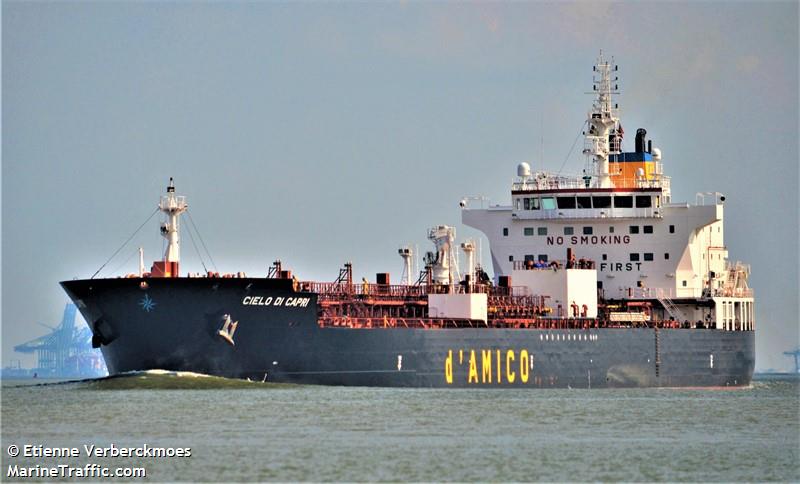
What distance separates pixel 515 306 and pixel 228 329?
46.1ft

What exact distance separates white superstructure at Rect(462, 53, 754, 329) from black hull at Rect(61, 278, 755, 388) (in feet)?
13.5

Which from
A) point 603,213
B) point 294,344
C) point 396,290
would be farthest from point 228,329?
point 603,213

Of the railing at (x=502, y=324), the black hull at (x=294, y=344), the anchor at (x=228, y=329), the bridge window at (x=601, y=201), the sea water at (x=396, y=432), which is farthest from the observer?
the bridge window at (x=601, y=201)

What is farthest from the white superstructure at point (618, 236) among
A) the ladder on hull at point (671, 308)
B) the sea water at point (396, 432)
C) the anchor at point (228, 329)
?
the anchor at point (228, 329)

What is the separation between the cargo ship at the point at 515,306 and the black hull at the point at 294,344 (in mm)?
45

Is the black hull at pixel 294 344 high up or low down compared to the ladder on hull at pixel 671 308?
down

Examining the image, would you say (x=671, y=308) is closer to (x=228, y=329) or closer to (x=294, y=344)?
(x=294, y=344)

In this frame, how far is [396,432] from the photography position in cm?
4091

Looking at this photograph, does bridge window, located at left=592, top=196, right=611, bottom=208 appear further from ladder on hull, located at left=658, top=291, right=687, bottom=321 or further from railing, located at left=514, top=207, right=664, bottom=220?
ladder on hull, located at left=658, top=291, right=687, bottom=321

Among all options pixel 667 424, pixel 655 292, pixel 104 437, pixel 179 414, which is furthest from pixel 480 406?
pixel 655 292

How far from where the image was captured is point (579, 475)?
34.3 m

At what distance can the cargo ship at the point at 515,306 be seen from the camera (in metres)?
51.0

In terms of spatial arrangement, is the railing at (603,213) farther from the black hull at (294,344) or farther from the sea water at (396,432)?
the sea water at (396,432)

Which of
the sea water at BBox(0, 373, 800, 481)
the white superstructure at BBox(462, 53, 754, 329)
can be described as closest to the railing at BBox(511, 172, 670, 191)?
the white superstructure at BBox(462, 53, 754, 329)
